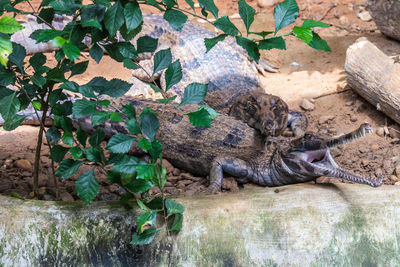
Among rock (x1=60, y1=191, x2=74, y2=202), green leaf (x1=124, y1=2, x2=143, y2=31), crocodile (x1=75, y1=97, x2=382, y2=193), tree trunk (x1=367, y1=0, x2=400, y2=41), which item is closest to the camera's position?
green leaf (x1=124, y1=2, x2=143, y2=31)

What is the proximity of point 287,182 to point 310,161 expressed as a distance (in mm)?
447

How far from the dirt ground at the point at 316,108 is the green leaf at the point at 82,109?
129 centimetres

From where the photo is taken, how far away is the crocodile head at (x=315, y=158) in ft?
8.87

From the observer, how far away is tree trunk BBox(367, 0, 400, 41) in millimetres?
5035

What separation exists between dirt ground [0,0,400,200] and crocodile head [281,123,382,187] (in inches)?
11.4

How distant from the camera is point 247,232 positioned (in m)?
2.24

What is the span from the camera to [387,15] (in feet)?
16.9

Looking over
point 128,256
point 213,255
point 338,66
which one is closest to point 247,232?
point 213,255

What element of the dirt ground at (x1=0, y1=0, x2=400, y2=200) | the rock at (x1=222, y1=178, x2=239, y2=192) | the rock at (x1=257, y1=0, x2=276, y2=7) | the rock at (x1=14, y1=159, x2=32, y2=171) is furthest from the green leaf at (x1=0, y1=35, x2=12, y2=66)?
the rock at (x1=257, y1=0, x2=276, y2=7)

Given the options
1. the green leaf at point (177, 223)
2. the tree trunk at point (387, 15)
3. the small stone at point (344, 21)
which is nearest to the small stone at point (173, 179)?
the green leaf at point (177, 223)

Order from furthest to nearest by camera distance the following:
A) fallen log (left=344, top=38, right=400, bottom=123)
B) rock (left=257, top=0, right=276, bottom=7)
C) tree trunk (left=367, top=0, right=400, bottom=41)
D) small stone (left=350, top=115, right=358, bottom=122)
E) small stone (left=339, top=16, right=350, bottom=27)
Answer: rock (left=257, top=0, right=276, bottom=7) → small stone (left=339, top=16, right=350, bottom=27) → tree trunk (left=367, top=0, right=400, bottom=41) → small stone (left=350, top=115, right=358, bottom=122) → fallen log (left=344, top=38, right=400, bottom=123)

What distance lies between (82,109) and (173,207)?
0.67 m

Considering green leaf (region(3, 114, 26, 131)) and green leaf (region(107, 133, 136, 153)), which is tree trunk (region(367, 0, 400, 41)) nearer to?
green leaf (region(107, 133, 136, 153))

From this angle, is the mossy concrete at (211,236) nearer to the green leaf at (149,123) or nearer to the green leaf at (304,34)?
the green leaf at (149,123)
